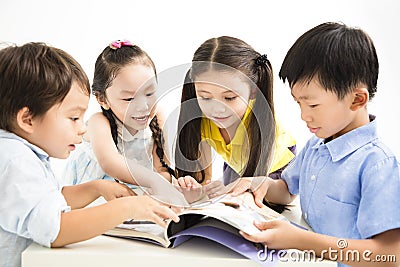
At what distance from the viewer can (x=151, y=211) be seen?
3.12 feet

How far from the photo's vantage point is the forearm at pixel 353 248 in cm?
93

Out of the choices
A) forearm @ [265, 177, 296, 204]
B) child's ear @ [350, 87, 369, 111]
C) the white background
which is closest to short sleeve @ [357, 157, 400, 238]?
child's ear @ [350, 87, 369, 111]

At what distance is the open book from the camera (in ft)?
3.02

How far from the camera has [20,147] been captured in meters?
0.98

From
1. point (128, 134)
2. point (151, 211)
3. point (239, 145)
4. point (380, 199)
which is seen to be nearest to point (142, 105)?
point (128, 134)

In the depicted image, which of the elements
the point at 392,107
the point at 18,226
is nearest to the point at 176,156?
the point at 18,226

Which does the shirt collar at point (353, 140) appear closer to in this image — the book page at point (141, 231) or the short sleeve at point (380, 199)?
the short sleeve at point (380, 199)

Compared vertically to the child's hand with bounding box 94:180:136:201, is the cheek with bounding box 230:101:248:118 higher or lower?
higher

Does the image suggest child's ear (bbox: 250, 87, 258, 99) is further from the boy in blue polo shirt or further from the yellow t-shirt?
the boy in blue polo shirt

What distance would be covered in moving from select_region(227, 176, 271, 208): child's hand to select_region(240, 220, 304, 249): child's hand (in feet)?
0.47

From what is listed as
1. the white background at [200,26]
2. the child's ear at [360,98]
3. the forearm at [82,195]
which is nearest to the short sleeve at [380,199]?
the child's ear at [360,98]

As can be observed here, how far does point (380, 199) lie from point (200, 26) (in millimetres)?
1427

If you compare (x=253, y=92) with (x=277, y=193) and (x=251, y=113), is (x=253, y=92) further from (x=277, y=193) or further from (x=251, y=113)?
(x=277, y=193)

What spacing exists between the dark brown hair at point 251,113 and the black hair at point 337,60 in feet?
0.67
